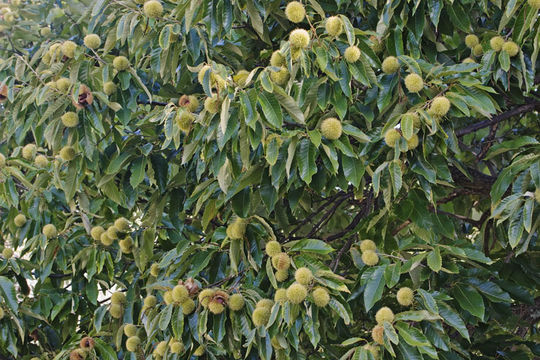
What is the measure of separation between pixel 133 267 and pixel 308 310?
1295mm

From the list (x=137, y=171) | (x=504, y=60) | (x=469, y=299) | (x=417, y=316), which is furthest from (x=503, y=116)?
(x=137, y=171)

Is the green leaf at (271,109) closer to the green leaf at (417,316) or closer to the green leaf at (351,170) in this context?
the green leaf at (351,170)

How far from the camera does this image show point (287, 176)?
2023 millimetres

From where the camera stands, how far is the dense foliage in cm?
198

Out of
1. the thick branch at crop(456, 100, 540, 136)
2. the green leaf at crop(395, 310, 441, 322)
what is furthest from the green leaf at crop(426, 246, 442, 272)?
the thick branch at crop(456, 100, 540, 136)

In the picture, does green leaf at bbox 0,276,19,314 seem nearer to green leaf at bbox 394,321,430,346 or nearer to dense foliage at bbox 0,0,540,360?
dense foliage at bbox 0,0,540,360

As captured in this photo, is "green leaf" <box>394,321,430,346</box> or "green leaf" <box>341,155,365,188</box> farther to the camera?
"green leaf" <box>341,155,365,188</box>

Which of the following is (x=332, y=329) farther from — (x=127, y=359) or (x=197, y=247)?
(x=127, y=359)

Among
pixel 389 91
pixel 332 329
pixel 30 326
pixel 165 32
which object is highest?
pixel 165 32

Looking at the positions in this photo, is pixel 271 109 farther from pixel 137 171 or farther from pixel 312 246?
pixel 137 171

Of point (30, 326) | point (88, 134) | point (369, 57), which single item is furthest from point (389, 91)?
point (30, 326)

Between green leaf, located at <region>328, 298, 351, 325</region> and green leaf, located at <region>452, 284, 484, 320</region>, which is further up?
green leaf, located at <region>328, 298, 351, 325</region>

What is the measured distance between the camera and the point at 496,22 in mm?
2463

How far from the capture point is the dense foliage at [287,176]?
6.49 feet
